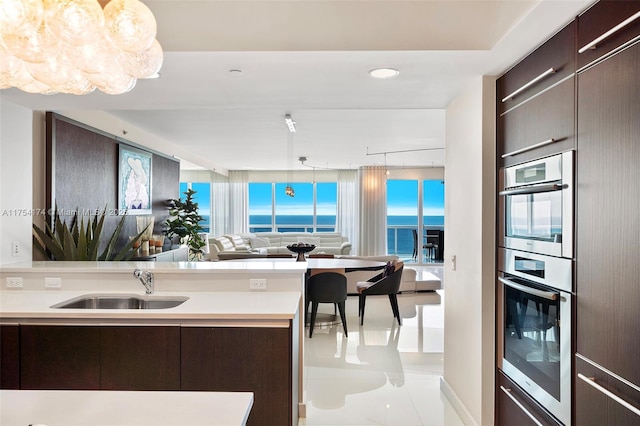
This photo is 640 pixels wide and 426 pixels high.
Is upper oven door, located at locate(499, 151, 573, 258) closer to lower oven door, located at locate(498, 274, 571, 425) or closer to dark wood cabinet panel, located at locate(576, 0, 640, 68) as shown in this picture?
lower oven door, located at locate(498, 274, 571, 425)

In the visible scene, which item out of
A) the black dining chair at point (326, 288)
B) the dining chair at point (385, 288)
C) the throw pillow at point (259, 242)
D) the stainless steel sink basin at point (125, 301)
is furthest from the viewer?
the throw pillow at point (259, 242)

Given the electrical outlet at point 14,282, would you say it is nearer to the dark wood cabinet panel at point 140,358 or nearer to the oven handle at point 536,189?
the dark wood cabinet panel at point 140,358

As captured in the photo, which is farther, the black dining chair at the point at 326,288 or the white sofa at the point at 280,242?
the white sofa at the point at 280,242

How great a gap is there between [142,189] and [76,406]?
5.19 metres

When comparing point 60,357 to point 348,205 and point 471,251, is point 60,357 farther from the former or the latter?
point 348,205

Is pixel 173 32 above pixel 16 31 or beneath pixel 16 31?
above

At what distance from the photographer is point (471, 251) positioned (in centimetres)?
274

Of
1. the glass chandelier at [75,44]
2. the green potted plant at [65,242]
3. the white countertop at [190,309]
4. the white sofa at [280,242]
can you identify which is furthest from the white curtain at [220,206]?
the glass chandelier at [75,44]

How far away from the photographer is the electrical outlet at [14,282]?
9.52 feet

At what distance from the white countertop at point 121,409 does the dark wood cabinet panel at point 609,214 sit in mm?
1283

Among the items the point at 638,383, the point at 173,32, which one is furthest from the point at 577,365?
the point at 173,32

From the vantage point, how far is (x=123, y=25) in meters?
1.29

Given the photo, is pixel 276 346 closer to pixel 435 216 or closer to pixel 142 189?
pixel 142 189

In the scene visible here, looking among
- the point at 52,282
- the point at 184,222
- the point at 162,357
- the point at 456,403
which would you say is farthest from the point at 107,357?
the point at 184,222
